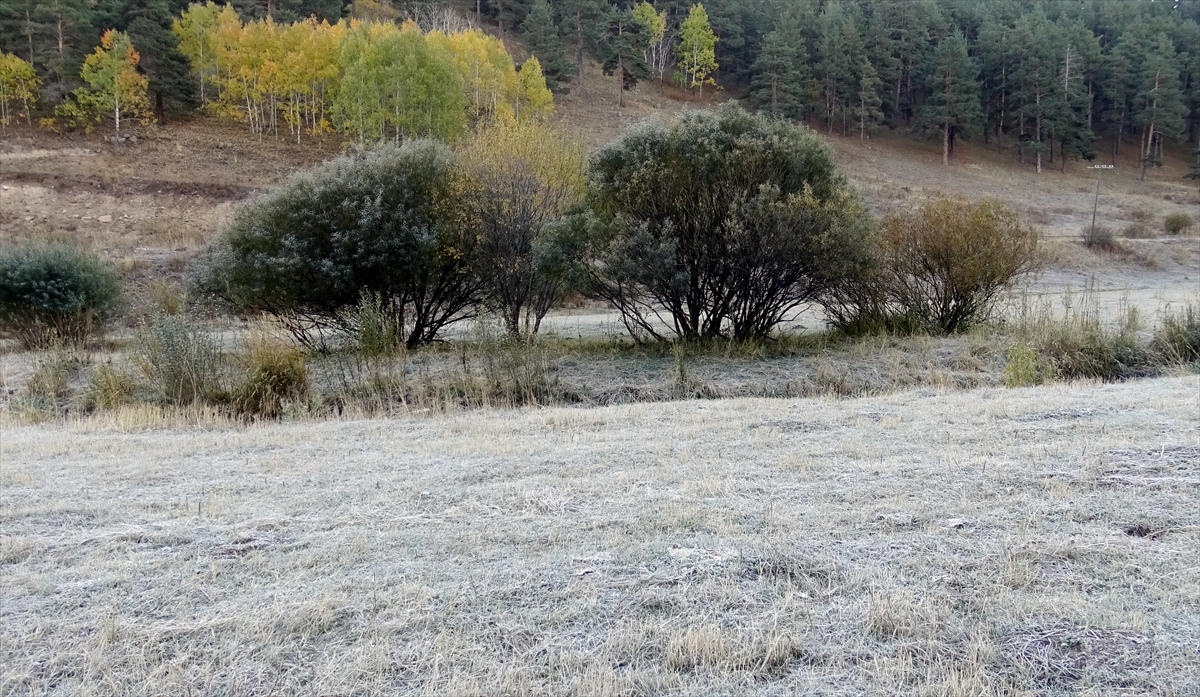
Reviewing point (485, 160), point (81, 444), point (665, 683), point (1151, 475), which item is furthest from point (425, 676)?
point (485, 160)

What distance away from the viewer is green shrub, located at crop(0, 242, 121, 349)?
18.3 m

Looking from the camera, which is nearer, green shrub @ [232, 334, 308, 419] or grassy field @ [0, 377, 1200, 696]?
grassy field @ [0, 377, 1200, 696]

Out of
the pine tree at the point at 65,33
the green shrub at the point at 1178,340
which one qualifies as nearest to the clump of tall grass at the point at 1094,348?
the green shrub at the point at 1178,340

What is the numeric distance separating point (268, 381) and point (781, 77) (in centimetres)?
6224

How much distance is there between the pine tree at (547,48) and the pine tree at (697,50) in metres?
15.5

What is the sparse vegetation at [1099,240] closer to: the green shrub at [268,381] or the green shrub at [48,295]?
the green shrub at [268,381]

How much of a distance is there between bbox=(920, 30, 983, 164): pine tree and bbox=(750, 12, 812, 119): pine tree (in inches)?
432

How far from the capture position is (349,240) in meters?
14.7

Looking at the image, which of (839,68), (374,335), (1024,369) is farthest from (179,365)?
(839,68)

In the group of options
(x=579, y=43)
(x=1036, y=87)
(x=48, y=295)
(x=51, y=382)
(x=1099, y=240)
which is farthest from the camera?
(x=579, y=43)

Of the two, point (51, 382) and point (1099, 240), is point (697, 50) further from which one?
point (51, 382)

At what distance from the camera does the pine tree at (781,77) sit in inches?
2527

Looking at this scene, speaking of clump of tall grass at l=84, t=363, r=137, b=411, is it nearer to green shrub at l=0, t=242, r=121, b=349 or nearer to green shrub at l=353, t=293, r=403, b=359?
green shrub at l=353, t=293, r=403, b=359

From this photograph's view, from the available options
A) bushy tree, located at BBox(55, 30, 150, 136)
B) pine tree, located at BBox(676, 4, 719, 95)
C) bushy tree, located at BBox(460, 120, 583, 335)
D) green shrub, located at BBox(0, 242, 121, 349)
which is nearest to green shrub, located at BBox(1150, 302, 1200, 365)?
bushy tree, located at BBox(460, 120, 583, 335)
